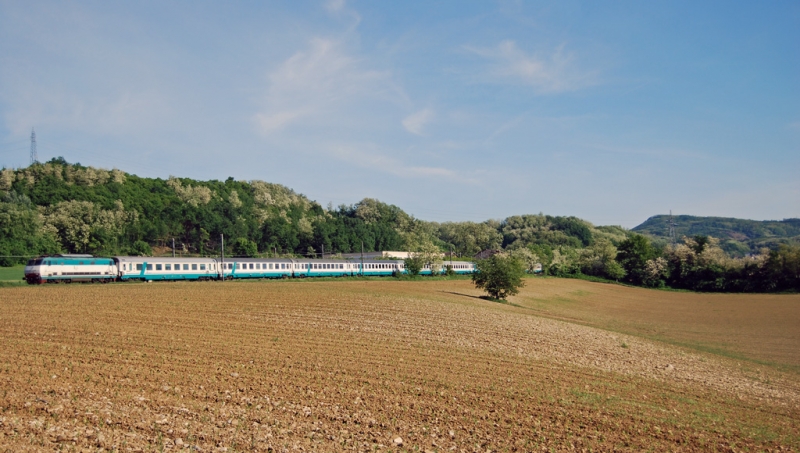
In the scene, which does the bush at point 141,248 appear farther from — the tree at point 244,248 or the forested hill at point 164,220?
the tree at point 244,248

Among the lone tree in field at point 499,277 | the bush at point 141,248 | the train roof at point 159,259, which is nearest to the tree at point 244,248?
the bush at point 141,248

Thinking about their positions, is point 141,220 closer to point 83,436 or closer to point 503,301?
point 503,301

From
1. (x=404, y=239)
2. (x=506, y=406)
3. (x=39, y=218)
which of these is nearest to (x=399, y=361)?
(x=506, y=406)

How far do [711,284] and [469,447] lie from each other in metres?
104

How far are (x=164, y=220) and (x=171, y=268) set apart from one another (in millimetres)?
65317

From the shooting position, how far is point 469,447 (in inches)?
501

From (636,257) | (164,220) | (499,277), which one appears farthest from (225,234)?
(636,257)

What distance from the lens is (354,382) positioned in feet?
57.4

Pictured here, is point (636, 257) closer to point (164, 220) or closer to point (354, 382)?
point (164, 220)

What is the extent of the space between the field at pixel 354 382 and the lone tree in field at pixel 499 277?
16.5m

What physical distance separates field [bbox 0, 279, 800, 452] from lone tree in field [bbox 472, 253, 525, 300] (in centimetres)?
1645

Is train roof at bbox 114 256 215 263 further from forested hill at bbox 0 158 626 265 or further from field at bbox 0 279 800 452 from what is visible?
forested hill at bbox 0 158 626 265

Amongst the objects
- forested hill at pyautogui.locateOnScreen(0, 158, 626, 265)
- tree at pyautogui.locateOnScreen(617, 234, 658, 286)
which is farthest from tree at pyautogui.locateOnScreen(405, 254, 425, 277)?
tree at pyautogui.locateOnScreen(617, 234, 658, 286)

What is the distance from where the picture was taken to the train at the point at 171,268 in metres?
45.0
